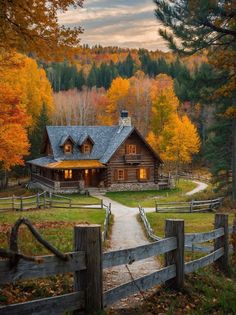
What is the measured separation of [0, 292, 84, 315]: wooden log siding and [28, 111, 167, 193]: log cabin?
41.9 metres

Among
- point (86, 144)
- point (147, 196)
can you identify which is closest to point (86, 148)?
point (86, 144)

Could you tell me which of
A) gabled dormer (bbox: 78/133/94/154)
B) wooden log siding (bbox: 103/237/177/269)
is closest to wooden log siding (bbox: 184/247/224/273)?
wooden log siding (bbox: 103/237/177/269)

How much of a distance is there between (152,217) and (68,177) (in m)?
23.4

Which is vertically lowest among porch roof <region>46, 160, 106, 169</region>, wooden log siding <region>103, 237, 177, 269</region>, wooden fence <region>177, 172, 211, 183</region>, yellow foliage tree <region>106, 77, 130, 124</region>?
wooden fence <region>177, 172, 211, 183</region>

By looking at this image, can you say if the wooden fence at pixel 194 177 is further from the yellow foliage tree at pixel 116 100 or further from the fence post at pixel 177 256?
the fence post at pixel 177 256

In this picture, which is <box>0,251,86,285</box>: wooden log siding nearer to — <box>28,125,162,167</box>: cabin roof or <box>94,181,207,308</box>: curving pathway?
<box>94,181,207,308</box>: curving pathway

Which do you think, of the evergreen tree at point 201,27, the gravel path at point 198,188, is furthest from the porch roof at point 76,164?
the evergreen tree at point 201,27

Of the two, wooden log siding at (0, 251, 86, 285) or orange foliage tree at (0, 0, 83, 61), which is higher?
orange foliage tree at (0, 0, 83, 61)

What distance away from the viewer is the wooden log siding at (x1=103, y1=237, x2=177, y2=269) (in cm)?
675

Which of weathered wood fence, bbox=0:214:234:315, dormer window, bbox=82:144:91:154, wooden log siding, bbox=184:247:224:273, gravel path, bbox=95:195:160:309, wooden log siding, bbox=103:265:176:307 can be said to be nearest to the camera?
weathered wood fence, bbox=0:214:234:315

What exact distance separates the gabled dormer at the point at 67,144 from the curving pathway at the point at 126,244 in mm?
12680

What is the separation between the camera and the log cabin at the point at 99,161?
49438 millimetres

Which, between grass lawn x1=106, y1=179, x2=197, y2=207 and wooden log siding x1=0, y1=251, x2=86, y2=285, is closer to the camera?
wooden log siding x1=0, y1=251, x2=86, y2=285

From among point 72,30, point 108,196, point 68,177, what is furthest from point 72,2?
point 68,177
